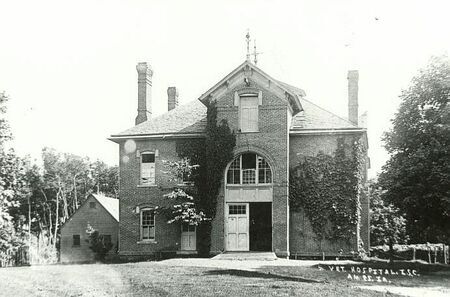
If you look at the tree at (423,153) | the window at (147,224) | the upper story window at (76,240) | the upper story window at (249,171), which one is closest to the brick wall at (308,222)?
the upper story window at (249,171)

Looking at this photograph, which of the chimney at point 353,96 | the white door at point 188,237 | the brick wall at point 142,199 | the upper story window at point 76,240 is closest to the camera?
the white door at point 188,237

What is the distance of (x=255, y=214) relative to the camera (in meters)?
30.1

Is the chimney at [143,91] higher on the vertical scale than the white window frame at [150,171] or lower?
higher

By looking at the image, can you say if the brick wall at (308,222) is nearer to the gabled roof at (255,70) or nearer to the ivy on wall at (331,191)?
the ivy on wall at (331,191)

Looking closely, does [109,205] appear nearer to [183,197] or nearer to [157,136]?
[157,136]

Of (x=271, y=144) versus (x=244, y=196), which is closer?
(x=271, y=144)

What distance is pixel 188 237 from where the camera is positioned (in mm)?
31000

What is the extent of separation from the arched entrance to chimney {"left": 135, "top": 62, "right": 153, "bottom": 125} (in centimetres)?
781

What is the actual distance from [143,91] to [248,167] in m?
9.08

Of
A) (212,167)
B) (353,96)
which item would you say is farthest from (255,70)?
(353,96)

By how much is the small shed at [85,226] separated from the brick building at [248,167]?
15.6m

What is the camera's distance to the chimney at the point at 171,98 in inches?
1511

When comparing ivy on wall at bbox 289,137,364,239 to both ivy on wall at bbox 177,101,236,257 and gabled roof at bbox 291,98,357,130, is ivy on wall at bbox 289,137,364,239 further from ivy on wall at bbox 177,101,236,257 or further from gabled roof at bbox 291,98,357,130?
ivy on wall at bbox 177,101,236,257

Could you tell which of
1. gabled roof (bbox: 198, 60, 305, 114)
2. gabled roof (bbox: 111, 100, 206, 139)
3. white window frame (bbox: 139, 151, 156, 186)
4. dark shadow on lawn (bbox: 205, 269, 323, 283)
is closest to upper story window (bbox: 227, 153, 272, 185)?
gabled roof (bbox: 111, 100, 206, 139)
